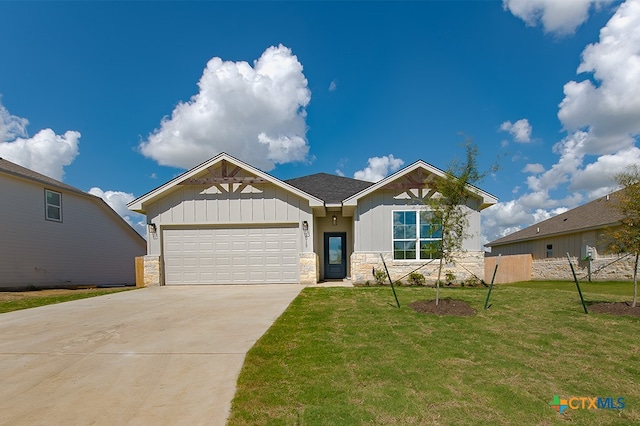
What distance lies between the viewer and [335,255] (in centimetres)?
1557

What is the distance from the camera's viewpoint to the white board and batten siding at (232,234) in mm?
13227

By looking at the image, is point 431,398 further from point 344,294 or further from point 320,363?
point 344,294

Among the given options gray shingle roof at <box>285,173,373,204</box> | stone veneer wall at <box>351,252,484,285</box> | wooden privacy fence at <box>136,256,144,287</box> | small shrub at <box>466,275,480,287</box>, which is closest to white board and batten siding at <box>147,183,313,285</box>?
wooden privacy fence at <box>136,256,144,287</box>

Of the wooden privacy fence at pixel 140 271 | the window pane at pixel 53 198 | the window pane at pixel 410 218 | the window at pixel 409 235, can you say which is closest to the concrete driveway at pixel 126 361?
the wooden privacy fence at pixel 140 271

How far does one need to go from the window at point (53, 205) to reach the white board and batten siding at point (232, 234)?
22.3 ft

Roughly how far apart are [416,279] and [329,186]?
6.05 meters

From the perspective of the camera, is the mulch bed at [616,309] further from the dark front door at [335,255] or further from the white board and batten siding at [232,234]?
the dark front door at [335,255]

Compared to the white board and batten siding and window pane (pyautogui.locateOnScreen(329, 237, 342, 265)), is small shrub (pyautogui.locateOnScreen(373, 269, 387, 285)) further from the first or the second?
window pane (pyautogui.locateOnScreen(329, 237, 342, 265))

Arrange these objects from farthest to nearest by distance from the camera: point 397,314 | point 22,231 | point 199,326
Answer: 1. point 22,231
2. point 397,314
3. point 199,326

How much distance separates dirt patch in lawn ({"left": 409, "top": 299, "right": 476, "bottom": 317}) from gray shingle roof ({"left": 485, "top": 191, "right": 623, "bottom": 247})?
36.3 feet

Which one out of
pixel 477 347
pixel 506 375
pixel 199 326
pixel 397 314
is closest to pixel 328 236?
pixel 397 314

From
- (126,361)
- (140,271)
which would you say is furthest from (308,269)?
(126,361)

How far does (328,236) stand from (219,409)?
1225cm

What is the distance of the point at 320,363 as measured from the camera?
442 centimetres
